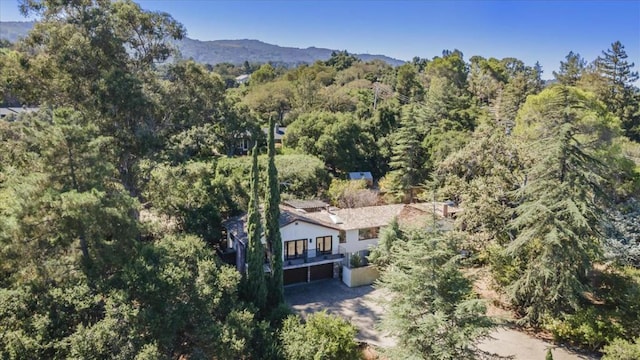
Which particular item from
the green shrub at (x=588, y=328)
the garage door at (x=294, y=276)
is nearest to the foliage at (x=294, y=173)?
the garage door at (x=294, y=276)

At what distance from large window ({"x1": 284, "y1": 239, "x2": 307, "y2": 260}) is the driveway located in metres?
2.06

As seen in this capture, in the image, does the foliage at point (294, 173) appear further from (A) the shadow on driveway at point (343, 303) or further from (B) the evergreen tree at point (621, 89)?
(B) the evergreen tree at point (621, 89)

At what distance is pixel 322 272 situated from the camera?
91.7 feet

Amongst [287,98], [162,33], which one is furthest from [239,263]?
[287,98]

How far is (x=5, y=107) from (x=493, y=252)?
218 feet

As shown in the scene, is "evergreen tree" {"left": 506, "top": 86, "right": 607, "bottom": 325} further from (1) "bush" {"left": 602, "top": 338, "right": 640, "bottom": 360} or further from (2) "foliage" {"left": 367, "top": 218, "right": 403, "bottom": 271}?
(2) "foliage" {"left": 367, "top": 218, "right": 403, "bottom": 271}

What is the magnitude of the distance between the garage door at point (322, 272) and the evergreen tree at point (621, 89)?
4702cm

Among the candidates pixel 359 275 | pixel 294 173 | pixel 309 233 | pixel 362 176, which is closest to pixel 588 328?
pixel 359 275

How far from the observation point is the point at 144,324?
547 inches

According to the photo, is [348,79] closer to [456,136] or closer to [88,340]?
[456,136]

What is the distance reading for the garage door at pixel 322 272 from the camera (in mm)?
27663

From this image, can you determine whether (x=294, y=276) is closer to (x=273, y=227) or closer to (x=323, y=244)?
(x=323, y=244)

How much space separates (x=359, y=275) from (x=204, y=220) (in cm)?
1086

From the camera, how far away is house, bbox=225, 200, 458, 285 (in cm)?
2609
